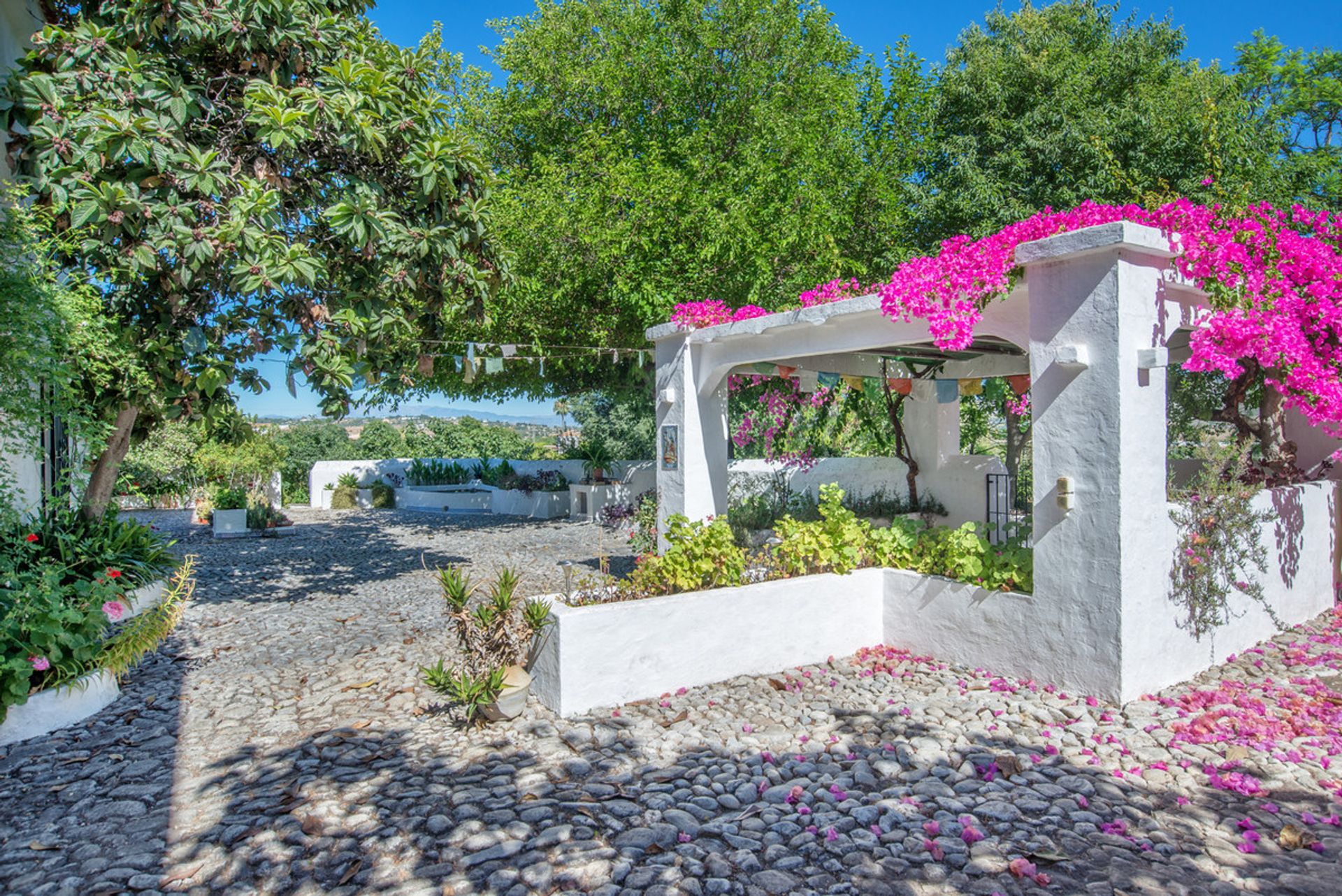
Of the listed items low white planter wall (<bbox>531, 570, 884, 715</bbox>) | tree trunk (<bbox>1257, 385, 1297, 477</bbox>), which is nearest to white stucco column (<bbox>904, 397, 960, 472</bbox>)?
tree trunk (<bbox>1257, 385, 1297, 477</bbox>)

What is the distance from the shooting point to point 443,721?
4898 mm

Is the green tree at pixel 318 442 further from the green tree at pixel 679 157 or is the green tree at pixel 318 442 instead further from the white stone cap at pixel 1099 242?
the white stone cap at pixel 1099 242

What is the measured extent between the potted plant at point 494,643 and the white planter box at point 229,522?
12715 millimetres

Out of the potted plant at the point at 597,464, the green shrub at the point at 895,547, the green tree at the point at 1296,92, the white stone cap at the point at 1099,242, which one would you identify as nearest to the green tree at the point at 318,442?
the potted plant at the point at 597,464

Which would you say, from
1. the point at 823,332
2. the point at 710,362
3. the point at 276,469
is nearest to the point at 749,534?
the point at 710,362

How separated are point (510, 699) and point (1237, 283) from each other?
535 cm

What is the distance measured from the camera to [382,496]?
2225cm

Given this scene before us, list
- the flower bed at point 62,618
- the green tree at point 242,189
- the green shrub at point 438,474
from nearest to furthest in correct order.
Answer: the flower bed at point 62,618
the green tree at point 242,189
the green shrub at point 438,474

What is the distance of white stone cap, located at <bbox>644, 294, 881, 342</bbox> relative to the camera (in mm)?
6192

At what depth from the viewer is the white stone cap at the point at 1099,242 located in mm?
4652

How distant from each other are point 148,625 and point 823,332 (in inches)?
227

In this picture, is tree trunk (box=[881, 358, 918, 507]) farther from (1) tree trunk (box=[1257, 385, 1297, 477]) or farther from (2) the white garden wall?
(2) the white garden wall

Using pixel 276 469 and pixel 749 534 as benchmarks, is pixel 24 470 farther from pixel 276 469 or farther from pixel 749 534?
pixel 276 469

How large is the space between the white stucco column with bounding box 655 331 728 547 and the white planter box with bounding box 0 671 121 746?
5.19 meters
